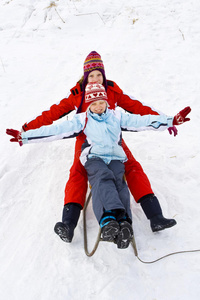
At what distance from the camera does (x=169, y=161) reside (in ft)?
9.80

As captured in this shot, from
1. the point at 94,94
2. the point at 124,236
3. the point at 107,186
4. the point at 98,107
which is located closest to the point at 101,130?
the point at 98,107

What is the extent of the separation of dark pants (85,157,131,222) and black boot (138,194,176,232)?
0.20 metres

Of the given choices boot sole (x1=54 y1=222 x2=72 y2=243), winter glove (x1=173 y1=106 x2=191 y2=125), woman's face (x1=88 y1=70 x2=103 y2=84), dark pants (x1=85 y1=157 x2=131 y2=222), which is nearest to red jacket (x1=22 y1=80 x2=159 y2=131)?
woman's face (x1=88 y1=70 x2=103 y2=84)

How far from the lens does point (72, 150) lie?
10.6 feet

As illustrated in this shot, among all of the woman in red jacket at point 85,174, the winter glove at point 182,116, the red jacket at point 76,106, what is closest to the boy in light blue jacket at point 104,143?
A: the winter glove at point 182,116

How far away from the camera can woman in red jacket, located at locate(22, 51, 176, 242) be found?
2.00 m

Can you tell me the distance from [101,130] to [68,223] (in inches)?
35.3

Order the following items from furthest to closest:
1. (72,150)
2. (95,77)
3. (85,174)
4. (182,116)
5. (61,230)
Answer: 1. (72,150)
2. (95,77)
3. (85,174)
4. (182,116)
5. (61,230)

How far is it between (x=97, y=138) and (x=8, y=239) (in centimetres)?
121

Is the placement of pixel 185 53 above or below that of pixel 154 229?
above

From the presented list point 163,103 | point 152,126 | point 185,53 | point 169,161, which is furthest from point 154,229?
point 185,53

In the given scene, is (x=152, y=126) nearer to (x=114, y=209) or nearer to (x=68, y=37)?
(x=114, y=209)

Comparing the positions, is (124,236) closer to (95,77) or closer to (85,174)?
(85,174)

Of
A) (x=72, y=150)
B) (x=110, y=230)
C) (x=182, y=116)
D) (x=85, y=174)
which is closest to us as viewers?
(x=110, y=230)
